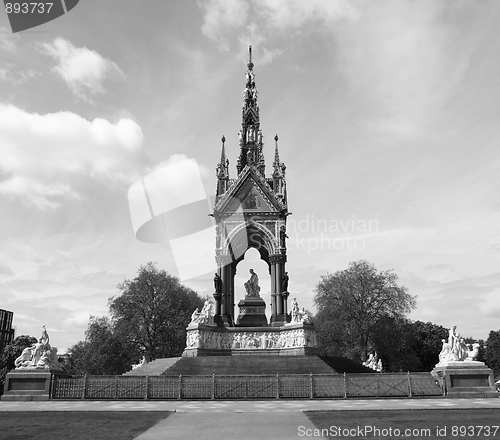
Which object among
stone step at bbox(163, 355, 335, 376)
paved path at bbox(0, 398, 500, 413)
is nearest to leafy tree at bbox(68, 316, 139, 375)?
stone step at bbox(163, 355, 335, 376)

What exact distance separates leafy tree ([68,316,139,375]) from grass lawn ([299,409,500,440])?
4002cm

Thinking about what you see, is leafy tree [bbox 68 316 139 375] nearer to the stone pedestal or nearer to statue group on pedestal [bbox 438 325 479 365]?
the stone pedestal

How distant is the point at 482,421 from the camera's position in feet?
36.1

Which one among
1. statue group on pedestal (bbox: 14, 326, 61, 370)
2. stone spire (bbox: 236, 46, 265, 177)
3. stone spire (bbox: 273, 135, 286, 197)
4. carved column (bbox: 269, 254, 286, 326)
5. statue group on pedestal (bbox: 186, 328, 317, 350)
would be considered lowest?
statue group on pedestal (bbox: 14, 326, 61, 370)

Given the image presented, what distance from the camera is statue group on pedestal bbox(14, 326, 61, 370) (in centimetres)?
2105

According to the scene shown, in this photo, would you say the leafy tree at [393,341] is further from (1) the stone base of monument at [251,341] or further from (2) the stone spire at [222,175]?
(2) the stone spire at [222,175]

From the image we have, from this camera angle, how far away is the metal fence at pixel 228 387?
19.9m

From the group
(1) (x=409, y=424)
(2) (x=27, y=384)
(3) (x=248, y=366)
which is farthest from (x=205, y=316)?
(1) (x=409, y=424)

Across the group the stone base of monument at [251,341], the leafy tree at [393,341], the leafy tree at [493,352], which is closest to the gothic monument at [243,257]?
the stone base of monument at [251,341]

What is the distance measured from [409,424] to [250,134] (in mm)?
29214

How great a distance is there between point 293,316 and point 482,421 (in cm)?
1870

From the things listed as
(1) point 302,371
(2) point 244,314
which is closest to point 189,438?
(1) point 302,371

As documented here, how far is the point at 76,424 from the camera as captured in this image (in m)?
11.1

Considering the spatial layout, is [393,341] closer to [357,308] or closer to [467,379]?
[357,308]
